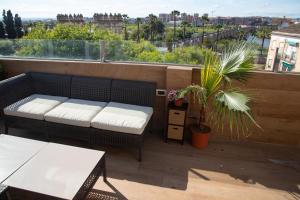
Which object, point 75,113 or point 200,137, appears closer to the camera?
point 75,113

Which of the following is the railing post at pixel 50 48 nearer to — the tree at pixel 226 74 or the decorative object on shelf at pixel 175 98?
the decorative object on shelf at pixel 175 98

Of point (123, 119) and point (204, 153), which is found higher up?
point (123, 119)

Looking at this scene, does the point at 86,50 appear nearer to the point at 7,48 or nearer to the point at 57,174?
the point at 7,48

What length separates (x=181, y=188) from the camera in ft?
7.72

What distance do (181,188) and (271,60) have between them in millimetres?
2100

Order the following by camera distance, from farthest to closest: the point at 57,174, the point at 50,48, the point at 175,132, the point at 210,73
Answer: the point at 50,48 → the point at 175,132 → the point at 210,73 → the point at 57,174

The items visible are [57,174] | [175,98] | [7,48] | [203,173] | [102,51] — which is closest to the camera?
[57,174]

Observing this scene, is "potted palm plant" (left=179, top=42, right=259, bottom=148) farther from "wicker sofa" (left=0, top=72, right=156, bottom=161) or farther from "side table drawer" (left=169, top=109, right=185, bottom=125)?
"wicker sofa" (left=0, top=72, right=156, bottom=161)

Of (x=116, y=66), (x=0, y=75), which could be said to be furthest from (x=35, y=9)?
(x=116, y=66)

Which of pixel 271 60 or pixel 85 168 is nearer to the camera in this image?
pixel 85 168

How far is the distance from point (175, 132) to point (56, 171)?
1683 millimetres

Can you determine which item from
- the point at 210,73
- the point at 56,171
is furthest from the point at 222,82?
the point at 56,171

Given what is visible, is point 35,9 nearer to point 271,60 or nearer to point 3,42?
point 3,42

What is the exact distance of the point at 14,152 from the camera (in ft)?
6.87
